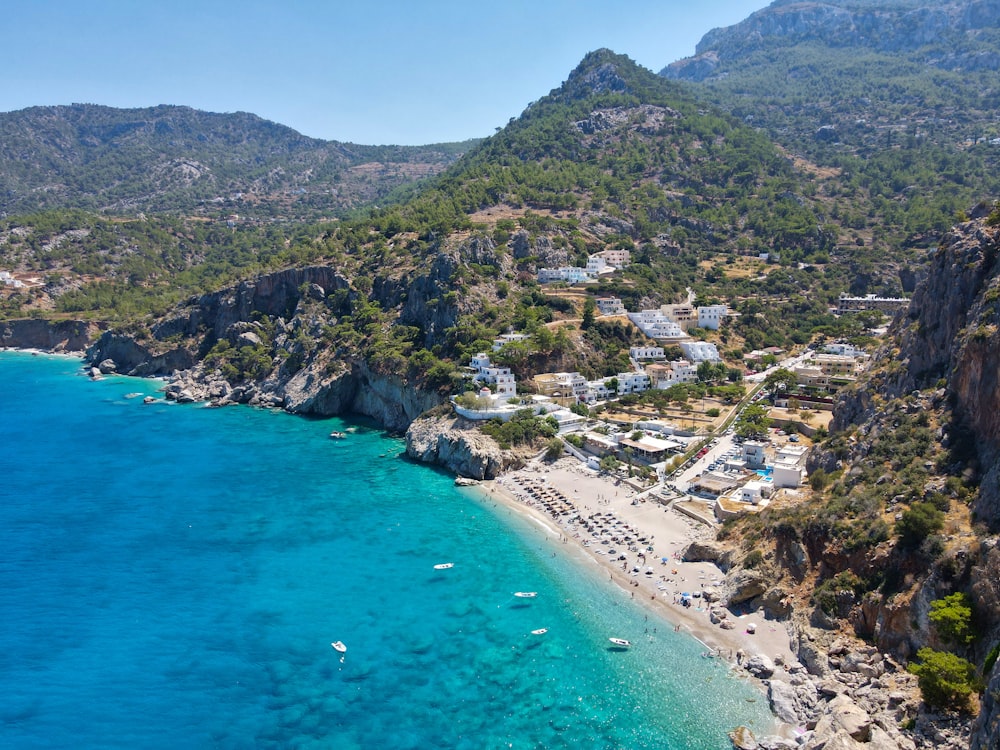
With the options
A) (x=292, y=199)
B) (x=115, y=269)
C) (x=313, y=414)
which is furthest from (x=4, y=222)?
(x=313, y=414)

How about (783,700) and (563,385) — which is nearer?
(783,700)

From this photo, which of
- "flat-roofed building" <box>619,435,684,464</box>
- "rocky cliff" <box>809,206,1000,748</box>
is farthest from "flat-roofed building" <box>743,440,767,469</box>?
"flat-roofed building" <box>619,435,684,464</box>

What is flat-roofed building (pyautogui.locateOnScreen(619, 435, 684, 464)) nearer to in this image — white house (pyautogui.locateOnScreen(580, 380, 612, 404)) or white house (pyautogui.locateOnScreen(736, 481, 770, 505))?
white house (pyautogui.locateOnScreen(736, 481, 770, 505))

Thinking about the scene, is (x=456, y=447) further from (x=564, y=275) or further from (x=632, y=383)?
(x=564, y=275)

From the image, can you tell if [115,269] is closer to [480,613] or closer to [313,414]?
[313,414]

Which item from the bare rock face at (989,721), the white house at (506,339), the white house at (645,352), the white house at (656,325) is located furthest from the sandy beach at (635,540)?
the white house at (656,325)

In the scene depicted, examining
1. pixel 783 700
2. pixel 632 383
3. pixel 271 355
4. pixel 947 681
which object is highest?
pixel 632 383

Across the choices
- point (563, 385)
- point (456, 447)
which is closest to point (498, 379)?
point (563, 385)

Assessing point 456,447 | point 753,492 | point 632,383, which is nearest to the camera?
point 753,492

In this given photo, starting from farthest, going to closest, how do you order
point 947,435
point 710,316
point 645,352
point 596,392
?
point 710,316
point 645,352
point 596,392
point 947,435
